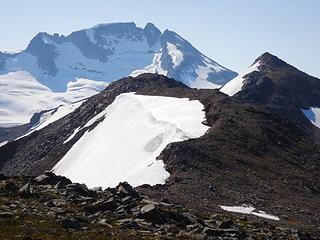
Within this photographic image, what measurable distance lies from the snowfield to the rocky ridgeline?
76.3 ft

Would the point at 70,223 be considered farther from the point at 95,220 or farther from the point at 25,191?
the point at 25,191

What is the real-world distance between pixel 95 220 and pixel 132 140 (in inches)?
2277

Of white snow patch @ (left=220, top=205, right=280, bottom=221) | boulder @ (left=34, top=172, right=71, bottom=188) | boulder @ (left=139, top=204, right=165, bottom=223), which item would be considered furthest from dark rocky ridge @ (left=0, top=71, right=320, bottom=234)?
boulder @ (left=139, top=204, right=165, bottom=223)

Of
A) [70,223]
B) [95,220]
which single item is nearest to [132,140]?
[95,220]

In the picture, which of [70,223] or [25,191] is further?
[25,191]

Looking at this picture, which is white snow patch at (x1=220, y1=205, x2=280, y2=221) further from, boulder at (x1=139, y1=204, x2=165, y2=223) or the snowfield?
boulder at (x1=139, y1=204, x2=165, y2=223)

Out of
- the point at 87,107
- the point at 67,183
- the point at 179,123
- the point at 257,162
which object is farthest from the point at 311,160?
the point at 87,107

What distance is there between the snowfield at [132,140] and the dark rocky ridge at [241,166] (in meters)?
2.69

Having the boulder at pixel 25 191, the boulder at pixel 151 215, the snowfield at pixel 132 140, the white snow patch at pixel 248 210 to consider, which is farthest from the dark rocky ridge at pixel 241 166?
the boulder at pixel 25 191

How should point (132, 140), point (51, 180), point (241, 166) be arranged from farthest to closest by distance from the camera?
point (132, 140)
point (241, 166)
point (51, 180)

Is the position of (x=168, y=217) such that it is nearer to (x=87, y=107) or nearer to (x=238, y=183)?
(x=238, y=183)

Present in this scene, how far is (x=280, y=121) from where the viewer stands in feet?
344

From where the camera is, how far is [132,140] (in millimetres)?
88812

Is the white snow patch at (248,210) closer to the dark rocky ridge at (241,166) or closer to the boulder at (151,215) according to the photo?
the dark rocky ridge at (241,166)
